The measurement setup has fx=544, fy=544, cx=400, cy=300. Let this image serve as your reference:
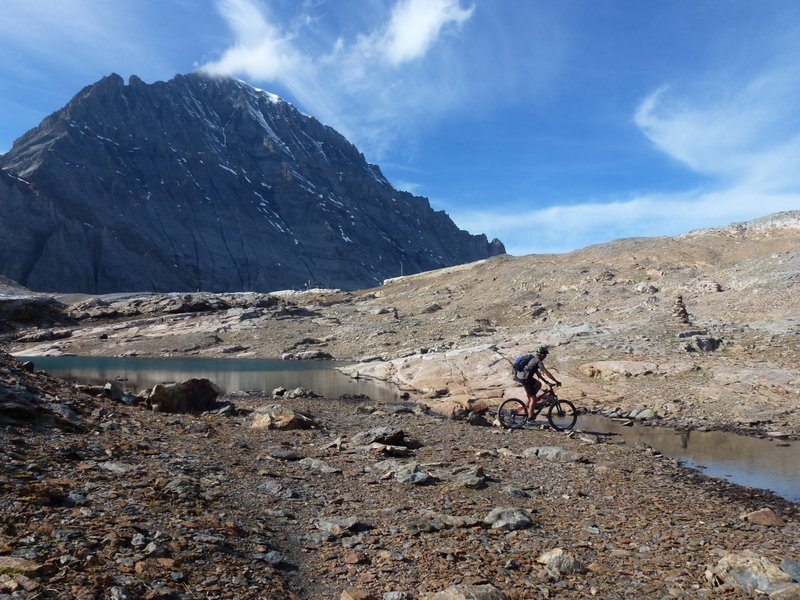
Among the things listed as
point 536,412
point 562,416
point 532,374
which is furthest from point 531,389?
point 562,416

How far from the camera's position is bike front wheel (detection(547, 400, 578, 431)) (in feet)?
60.0

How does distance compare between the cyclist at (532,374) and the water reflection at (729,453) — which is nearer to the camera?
the water reflection at (729,453)

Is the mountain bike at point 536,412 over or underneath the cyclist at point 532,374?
underneath

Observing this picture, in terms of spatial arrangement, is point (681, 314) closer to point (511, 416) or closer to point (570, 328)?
point (570, 328)

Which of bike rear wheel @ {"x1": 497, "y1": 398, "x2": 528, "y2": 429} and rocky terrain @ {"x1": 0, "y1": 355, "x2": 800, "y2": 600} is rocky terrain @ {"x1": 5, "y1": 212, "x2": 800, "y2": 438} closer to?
bike rear wheel @ {"x1": 497, "y1": 398, "x2": 528, "y2": 429}

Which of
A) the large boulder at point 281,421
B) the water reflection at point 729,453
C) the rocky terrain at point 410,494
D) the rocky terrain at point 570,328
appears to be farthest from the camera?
the rocky terrain at point 570,328

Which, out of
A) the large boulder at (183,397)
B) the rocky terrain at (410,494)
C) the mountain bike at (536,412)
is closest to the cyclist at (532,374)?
the mountain bike at (536,412)

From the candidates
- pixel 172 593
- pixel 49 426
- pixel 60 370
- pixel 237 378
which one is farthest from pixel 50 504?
pixel 60 370

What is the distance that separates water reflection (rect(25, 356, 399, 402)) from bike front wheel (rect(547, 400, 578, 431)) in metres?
9.87

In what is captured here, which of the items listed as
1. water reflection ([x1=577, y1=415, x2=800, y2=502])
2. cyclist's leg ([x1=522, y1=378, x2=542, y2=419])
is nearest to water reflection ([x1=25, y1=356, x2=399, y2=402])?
cyclist's leg ([x1=522, y1=378, x2=542, y2=419])

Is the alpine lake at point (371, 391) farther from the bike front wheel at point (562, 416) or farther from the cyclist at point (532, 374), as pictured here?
the cyclist at point (532, 374)

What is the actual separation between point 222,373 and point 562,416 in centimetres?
3334

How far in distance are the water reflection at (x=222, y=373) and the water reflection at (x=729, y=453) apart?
501 inches

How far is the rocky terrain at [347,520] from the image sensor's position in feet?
19.5
